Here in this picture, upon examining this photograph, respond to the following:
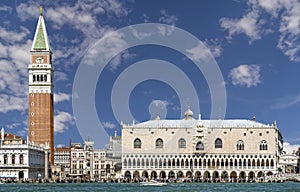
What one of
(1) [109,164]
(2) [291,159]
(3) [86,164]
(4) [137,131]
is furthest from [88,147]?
(4) [137,131]

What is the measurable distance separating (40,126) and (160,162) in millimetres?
26587

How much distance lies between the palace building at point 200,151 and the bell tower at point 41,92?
18183 millimetres

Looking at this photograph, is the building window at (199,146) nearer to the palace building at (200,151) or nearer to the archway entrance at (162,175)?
the palace building at (200,151)

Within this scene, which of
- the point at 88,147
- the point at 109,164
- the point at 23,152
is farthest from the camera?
the point at 88,147

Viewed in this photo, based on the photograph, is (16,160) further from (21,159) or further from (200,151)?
(200,151)

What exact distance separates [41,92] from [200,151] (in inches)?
1402

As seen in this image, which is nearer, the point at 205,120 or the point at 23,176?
the point at 23,176

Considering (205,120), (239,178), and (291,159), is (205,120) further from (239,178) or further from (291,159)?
(291,159)

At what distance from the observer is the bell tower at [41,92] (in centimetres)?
13350

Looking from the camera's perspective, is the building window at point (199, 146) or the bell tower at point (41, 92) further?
the bell tower at point (41, 92)

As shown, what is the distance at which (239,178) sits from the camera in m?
121

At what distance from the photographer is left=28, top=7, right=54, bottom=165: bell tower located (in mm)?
133500

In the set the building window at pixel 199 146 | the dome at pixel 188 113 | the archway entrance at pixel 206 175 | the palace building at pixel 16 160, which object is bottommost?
the archway entrance at pixel 206 175

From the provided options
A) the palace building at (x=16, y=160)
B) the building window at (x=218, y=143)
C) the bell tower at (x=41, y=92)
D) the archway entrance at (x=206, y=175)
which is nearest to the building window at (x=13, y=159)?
the palace building at (x=16, y=160)
